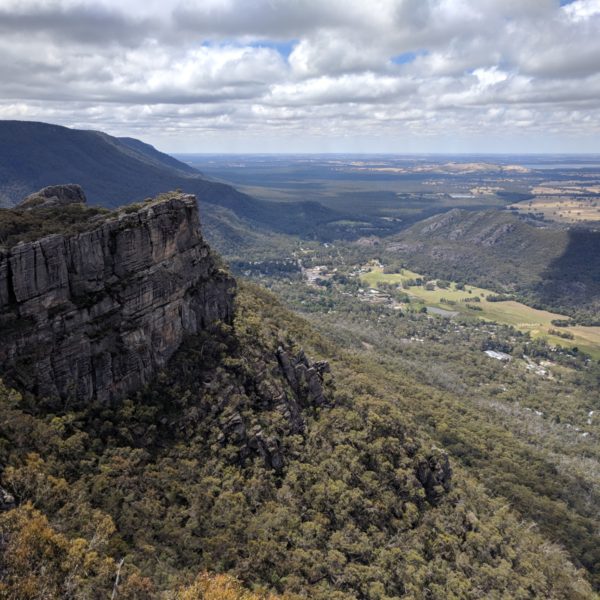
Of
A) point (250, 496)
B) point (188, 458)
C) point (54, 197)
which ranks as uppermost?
point (54, 197)

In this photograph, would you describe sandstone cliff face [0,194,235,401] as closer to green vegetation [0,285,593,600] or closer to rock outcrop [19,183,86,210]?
green vegetation [0,285,593,600]

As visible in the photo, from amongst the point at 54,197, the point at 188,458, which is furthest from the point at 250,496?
the point at 54,197

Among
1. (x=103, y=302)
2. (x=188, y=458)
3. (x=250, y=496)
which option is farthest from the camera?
(x=103, y=302)

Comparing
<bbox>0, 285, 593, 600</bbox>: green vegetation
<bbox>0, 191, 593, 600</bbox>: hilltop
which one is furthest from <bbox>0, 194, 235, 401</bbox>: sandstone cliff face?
<bbox>0, 285, 593, 600</bbox>: green vegetation

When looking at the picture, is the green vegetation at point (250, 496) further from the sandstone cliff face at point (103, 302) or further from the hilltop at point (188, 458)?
the sandstone cliff face at point (103, 302)

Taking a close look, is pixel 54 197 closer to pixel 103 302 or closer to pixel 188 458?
pixel 103 302

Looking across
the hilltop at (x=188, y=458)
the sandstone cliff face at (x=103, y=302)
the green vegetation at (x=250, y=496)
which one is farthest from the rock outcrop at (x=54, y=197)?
the green vegetation at (x=250, y=496)

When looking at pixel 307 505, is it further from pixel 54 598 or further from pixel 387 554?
pixel 54 598

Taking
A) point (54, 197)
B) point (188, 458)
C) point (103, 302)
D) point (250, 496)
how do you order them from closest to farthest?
point (250, 496) < point (188, 458) < point (103, 302) < point (54, 197)

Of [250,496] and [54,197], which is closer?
[250,496]
